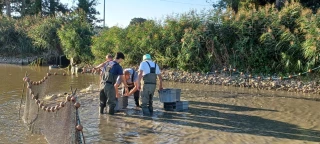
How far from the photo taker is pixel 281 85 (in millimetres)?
15539

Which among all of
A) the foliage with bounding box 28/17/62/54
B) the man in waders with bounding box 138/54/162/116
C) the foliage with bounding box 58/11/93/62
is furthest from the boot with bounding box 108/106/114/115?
the foliage with bounding box 28/17/62/54

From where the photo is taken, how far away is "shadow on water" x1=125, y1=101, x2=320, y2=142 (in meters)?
8.16

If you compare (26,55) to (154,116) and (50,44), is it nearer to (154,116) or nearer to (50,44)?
(50,44)

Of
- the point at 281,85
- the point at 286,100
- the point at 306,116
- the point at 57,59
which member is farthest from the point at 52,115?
the point at 57,59

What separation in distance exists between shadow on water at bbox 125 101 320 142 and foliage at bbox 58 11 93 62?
53.4ft

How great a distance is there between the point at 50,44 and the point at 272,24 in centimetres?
1885

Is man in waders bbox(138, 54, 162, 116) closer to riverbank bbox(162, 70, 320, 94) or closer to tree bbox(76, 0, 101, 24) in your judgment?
riverbank bbox(162, 70, 320, 94)

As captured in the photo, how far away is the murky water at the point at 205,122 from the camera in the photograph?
303 inches

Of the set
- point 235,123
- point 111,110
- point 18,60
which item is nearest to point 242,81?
point 235,123

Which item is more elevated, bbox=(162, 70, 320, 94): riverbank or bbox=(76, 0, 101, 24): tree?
bbox=(76, 0, 101, 24): tree

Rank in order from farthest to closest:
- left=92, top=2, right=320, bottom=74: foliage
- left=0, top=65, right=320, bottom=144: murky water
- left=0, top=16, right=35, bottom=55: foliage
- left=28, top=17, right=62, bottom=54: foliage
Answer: left=0, top=16, right=35, bottom=55: foliage
left=28, top=17, right=62, bottom=54: foliage
left=92, top=2, right=320, bottom=74: foliage
left=0, top=65, right=320, bottom=144: murky water

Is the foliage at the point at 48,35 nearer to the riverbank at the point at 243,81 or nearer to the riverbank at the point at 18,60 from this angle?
the riverbank at the point at 18,60

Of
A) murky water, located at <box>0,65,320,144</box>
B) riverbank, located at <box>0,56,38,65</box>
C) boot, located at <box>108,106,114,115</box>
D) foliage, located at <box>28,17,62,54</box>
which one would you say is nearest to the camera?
murky water, located at <box>0,65,320,144</box>

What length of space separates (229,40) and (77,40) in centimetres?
1165
